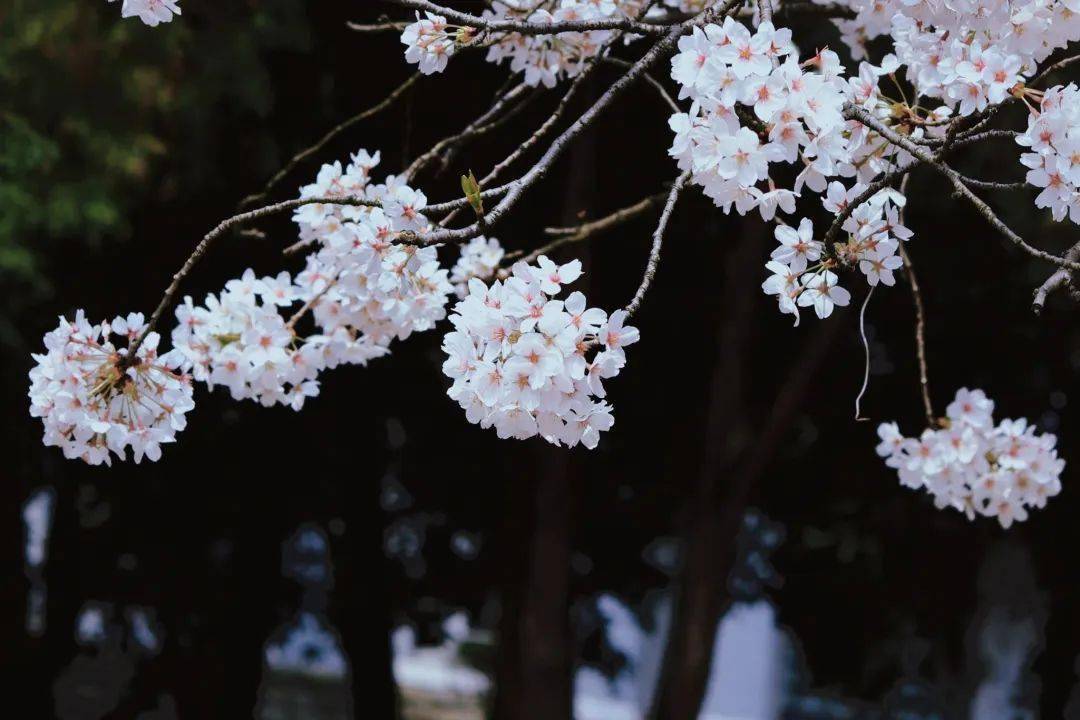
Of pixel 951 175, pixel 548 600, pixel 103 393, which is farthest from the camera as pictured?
pixel 548 600

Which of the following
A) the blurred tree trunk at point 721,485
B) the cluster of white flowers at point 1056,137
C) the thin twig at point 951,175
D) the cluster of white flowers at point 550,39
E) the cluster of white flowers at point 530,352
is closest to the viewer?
the cluster of white flowers at point 530,352

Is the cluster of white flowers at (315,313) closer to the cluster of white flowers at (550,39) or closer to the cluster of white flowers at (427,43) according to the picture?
the cluster of white flowers at (427,43)

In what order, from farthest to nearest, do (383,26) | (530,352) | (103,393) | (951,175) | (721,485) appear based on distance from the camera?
1. (721,485)
2. (383,26)
3. (103,393)
4. (951,175)
5. (530,352)

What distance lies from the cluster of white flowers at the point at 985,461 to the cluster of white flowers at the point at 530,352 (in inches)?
70.0

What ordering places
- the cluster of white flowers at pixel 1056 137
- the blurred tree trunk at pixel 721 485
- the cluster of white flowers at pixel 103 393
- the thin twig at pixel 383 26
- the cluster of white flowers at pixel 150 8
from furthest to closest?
the blurred tree trunk at pixel 721 485, the thin twig at pixel 383 26, the cluster of white flowers at pixel 150 8, the cluster of white flowers at pixel 103 393, the cluster of white flowers at pixel 1056 137

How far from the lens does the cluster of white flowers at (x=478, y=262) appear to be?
3.84m

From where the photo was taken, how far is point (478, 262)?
3.86m

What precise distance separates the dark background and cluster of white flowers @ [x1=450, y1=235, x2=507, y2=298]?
326cm

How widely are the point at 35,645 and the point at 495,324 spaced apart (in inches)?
388

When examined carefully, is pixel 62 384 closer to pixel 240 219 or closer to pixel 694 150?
pixel 240 219

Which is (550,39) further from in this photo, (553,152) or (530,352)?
(530,352)

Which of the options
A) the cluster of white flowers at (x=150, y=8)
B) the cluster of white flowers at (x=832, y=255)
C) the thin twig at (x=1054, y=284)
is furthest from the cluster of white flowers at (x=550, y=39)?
the thin twig at (x=1054, y=284)

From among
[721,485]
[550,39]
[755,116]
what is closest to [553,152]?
[755,116]

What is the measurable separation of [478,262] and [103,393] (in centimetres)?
123
